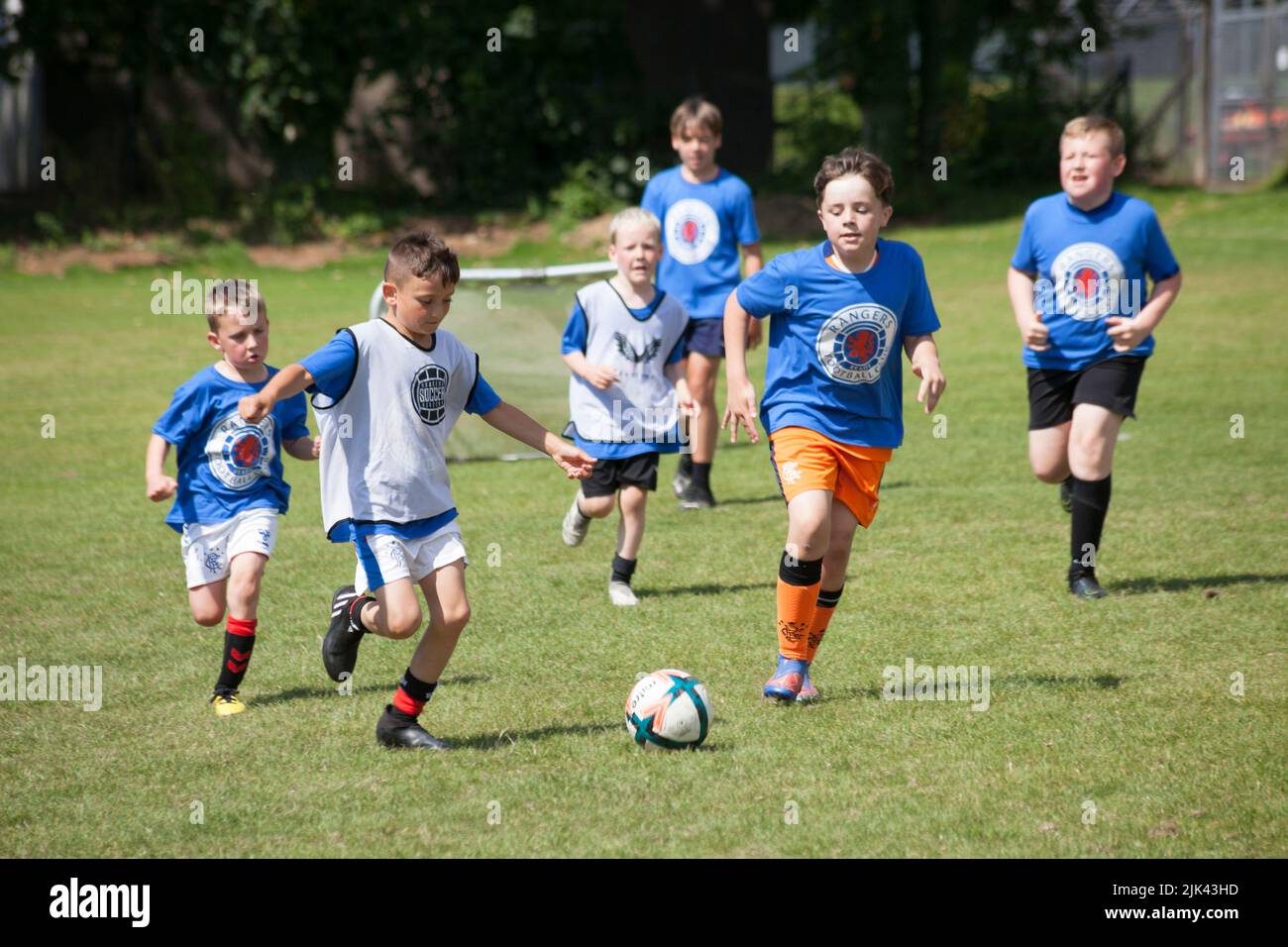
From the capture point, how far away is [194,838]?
4480 millimetres

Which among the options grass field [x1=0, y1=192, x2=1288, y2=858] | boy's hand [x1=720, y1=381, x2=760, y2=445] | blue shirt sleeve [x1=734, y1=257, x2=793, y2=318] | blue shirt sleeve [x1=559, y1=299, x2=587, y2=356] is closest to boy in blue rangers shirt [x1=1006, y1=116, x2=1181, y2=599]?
grass field [x1=0, y1=192, x2=1288, y2=858]

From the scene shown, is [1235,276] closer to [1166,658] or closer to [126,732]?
[1166,658]

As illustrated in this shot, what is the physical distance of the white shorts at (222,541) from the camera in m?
5.88

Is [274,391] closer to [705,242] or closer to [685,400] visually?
[685,400]

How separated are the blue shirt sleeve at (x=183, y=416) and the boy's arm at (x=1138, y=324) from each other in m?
4.13

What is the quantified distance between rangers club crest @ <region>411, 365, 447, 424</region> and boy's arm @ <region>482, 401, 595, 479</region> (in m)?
0.17

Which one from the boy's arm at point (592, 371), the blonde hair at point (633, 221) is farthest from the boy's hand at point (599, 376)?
the blonde hair at point (633, 221)

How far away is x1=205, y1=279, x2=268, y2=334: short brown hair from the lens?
18.9 ft

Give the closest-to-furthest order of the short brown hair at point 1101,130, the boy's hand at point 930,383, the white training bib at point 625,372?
the boy's hand at point 930,383 < the short brown hair at point 1101,130 < the white training bib at point 625,372

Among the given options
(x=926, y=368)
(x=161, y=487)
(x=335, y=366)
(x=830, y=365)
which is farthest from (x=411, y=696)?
(x=926, y=368)

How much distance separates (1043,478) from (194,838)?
473 cm

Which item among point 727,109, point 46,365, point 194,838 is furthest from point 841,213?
point 727,109

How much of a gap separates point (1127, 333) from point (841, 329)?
6.77ft

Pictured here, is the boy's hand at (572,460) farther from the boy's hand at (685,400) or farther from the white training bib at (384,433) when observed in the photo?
the boy's hand at (685,400)
